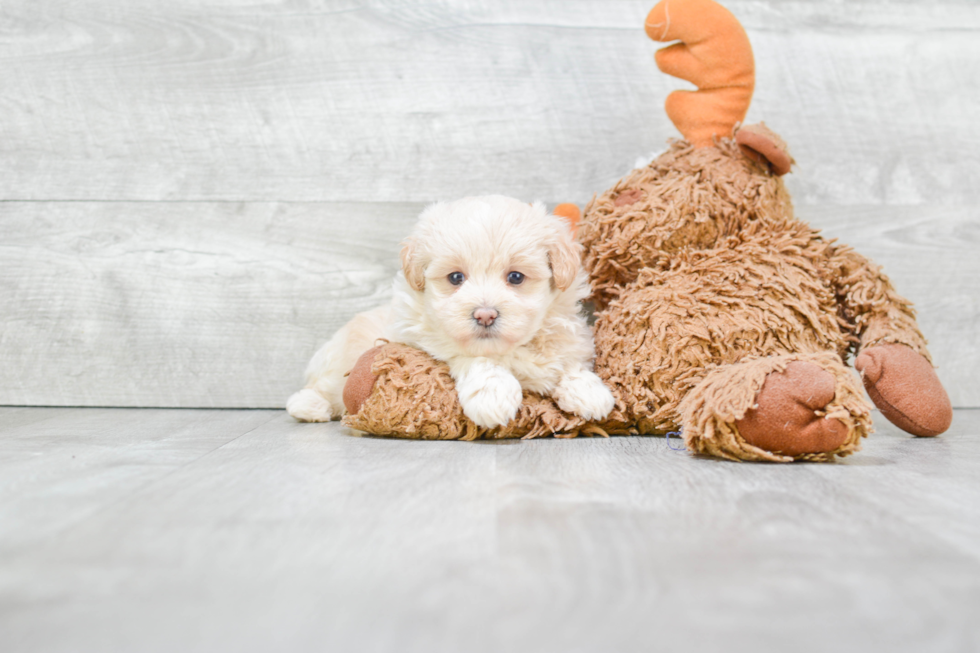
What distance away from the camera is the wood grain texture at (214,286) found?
1.67 m

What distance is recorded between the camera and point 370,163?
5.47 feet

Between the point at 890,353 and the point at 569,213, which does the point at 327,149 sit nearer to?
the point at 569,213

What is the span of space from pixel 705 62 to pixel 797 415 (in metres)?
0.69

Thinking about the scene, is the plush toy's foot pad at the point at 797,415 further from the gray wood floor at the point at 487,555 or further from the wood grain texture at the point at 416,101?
the wood grain texture at the point at 416,101

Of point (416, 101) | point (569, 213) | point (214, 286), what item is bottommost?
point (214, 286)

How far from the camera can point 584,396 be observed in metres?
1.20

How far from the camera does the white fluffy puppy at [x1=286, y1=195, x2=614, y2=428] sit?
1.13 metres

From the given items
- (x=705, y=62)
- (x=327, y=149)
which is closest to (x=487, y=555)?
(x=705, y=62)

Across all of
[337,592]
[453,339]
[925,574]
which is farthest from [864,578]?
[453,339]

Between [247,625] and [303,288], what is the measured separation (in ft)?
4.10

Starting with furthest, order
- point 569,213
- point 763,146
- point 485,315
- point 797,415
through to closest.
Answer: point 569,213 → point 763,146 → point 485,315 → point 797,415

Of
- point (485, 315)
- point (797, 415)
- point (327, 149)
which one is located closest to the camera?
point (797, 415)

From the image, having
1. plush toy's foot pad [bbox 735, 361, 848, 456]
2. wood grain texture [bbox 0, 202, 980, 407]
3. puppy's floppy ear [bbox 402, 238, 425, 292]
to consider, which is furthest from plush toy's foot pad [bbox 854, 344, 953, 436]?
puppy's floppy ear [bbox 402, 238, 425, 292]

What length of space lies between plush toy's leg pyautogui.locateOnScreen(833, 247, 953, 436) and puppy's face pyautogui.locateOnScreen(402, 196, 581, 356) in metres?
0.52
